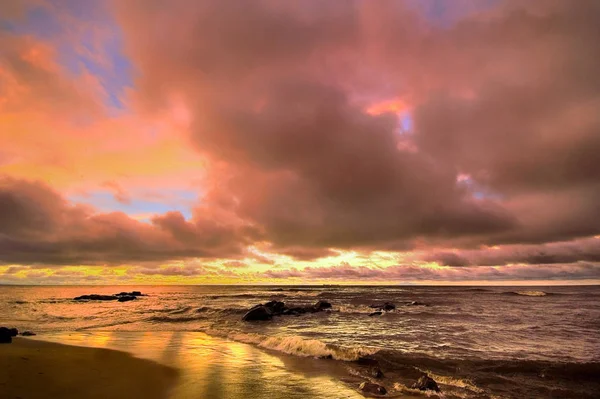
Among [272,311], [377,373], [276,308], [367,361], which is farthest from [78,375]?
[276,308]

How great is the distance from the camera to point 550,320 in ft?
94.7

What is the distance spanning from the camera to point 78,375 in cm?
1038

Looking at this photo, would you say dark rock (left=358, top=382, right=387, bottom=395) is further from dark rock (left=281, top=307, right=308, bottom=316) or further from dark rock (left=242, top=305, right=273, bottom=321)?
Result: dark rock (left=281, top=307, right=308, bottom=316)

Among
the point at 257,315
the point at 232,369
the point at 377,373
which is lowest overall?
the point at 257,315

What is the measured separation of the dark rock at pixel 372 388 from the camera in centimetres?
988

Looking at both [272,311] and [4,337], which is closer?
[4,337]

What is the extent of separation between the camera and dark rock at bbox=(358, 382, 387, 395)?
988 cm

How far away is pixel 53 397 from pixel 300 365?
27.6ft

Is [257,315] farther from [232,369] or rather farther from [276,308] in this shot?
[232,369]

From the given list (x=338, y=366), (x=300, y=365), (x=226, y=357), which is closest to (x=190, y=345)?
(x=226, y=357)

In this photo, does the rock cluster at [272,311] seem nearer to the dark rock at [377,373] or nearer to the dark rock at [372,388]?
the dark rock at [377,373]

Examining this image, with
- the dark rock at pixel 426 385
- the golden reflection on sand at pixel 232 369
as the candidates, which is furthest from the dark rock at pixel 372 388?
the dark rock at pixel 426 385

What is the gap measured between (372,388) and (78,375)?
30.3ft

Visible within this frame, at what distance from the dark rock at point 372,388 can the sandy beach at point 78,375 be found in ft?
18.9
